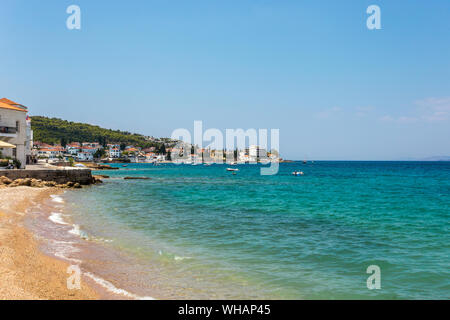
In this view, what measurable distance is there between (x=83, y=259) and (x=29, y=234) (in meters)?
4.16

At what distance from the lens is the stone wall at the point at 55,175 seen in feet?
105

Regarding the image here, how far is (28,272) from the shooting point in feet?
27.6

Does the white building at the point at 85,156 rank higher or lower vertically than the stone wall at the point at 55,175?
higher

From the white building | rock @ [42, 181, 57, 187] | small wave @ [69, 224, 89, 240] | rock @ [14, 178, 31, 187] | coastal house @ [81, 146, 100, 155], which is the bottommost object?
small wave @ [69, 224, 89, 240]

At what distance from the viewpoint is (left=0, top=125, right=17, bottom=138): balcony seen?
3688 centimetres

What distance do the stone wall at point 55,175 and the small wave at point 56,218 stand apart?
635 inches

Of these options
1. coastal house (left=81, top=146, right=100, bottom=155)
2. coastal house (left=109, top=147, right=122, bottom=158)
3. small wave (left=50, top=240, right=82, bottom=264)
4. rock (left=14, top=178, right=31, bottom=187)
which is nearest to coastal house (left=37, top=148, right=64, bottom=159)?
coastal house (left=81, top=146, right=100, bottom=155)

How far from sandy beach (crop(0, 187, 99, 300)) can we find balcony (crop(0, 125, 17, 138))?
2800cm

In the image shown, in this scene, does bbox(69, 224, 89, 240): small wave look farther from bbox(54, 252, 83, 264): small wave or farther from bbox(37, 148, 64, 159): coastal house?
bbox(37, 148, 64, 159): coastal house

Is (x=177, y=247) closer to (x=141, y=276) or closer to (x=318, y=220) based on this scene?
(x=141, y=276)

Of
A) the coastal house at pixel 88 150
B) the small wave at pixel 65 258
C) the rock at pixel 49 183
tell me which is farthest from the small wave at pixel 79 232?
the coastal house at pixel 88 150

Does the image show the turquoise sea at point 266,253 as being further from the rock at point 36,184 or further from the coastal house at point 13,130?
the coastal house at point 13,130

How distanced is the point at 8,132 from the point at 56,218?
25699 millimetres
